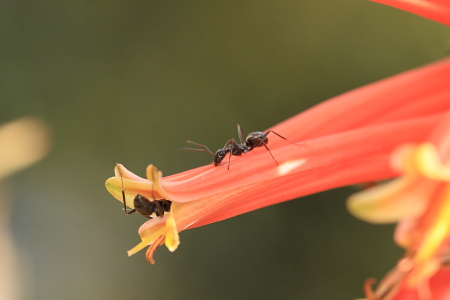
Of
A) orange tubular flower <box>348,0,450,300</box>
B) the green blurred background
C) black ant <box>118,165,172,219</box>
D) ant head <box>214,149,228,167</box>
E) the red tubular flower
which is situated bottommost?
orange tubular flower <box>348,0,450,300</box>

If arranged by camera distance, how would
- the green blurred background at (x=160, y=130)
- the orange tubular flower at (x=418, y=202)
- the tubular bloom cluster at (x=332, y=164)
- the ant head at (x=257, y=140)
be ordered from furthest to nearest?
the green blurred background at (x=160, y=130), the ant head at (x=257, y=140), the tubular bloom cluster at (x=332, y=164), the orange tubular flower at (x=418, y=202)

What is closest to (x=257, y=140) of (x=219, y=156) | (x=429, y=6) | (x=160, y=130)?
(x=219, y=156)

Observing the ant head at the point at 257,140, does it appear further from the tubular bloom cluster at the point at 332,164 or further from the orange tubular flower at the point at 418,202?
the orange tubular flower at the point at 418,202

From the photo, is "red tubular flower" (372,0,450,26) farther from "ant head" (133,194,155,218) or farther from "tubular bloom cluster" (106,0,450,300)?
"ant head" (133,194,155,218)

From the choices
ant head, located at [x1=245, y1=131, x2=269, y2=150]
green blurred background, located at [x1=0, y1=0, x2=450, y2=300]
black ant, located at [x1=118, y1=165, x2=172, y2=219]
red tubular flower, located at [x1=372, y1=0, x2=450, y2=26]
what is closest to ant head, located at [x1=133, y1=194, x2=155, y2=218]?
black ant, located at [x1=118, y1=165, x2=172, y2=219]

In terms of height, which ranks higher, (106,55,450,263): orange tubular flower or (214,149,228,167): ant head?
(214,149,228,167): ant head

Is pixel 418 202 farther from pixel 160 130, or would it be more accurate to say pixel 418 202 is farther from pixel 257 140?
pixel 160 130

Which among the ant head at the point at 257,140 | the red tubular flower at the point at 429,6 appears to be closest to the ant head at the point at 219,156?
A: the ant head at the point at 257,140
